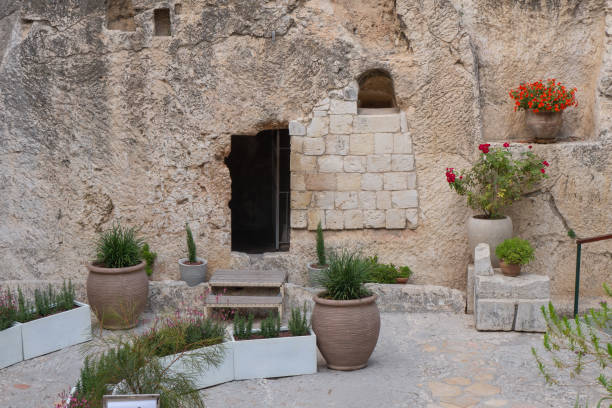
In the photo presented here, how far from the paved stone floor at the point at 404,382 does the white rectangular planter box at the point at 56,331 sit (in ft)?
0.39

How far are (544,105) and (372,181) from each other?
2.27 metres

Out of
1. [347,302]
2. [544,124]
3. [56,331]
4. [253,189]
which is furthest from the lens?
[253,189]

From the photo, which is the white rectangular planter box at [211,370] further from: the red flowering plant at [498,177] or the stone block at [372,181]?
the red flowering plant at [498,177]

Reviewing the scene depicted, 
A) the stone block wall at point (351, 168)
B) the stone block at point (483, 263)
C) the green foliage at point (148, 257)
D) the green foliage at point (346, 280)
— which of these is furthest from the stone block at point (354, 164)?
the green foliage at point (148, 257)

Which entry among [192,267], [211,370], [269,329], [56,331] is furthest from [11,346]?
[269,329]

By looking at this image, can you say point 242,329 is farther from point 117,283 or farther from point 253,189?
point 253,189

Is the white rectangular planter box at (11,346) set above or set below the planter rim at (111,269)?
below

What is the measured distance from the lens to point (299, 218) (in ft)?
27.6

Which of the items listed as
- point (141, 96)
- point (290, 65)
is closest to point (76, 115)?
point (141, 96)

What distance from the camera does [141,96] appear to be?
27.2 ft

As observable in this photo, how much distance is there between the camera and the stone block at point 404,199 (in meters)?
8.31

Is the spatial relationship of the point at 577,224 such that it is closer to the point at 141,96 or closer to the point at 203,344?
the point at 203,344

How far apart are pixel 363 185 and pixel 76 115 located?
12.2 feet

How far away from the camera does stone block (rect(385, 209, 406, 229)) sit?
27.3 feet
